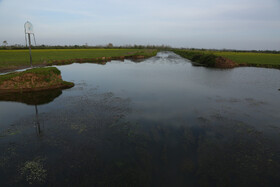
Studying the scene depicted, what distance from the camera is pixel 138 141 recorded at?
25.0 ft

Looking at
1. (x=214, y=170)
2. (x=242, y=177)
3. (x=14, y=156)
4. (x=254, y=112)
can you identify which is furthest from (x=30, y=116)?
(x=254, y=112)

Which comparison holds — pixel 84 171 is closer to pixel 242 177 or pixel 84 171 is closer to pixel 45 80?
pixel 242 177

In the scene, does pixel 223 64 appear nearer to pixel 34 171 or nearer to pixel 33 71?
pixel 33 71

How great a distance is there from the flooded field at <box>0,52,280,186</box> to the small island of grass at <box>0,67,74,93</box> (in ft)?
5.40

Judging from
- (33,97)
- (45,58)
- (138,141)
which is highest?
(45,58)

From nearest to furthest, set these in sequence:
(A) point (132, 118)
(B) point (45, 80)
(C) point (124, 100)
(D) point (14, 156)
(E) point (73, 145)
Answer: (D) point (14, 156)
(E) point (73, 145)
(A) point (132, 118)
(C) point (124, 100)
(B) point (45, 80)

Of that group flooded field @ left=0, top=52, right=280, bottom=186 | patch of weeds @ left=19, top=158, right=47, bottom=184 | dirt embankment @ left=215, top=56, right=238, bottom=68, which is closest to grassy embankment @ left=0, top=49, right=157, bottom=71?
flooded field @ left=0, top=52, right=280, bottom=186

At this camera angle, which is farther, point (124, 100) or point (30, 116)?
point (124, 100)

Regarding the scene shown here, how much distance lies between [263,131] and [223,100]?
5.03 meters

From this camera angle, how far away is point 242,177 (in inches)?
224

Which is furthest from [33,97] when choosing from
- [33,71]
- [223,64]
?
[223,64]

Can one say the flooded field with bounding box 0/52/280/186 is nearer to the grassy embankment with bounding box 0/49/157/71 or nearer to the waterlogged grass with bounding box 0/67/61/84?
the waterlogged grass with bounding box 0/67/61/84

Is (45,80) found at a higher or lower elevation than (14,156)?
higher

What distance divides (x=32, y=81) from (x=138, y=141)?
1395 centimetres
